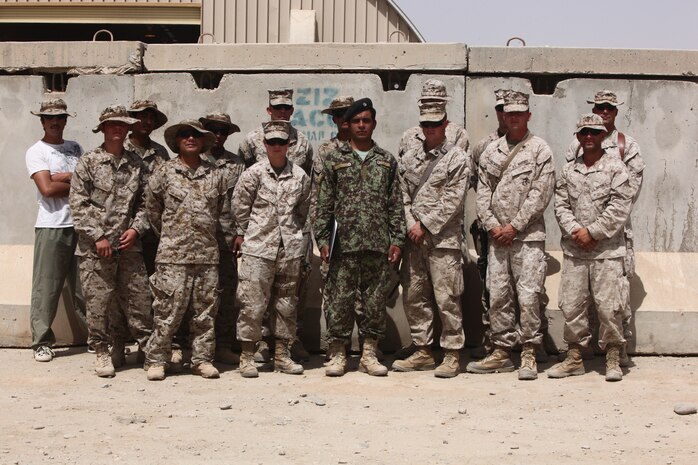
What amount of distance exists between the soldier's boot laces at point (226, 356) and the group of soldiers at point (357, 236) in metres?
0.24

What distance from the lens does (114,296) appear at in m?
7.54

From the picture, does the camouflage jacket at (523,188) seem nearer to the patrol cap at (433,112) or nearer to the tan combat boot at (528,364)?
the patrol cap at (433,112)

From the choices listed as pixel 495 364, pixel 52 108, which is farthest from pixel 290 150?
pixel 495 364

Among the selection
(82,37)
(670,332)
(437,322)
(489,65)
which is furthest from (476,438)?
(82,37)

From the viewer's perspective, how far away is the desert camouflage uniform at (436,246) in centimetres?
741

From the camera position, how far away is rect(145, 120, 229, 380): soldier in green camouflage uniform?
725 centimetres

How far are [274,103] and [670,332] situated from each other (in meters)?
3.71

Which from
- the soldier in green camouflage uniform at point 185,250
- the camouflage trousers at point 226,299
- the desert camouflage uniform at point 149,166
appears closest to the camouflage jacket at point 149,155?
the desert camouflage uniform at point 149,166

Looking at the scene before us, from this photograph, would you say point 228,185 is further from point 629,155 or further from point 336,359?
point 629,155

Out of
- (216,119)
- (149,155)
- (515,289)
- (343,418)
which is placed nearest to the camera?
(343,418)

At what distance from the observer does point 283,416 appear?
245 inches

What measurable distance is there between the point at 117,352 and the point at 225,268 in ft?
3.44

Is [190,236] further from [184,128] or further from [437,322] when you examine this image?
[437,322]

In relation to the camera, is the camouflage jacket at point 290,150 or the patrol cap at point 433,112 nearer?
the patrol cap at point 433,112
